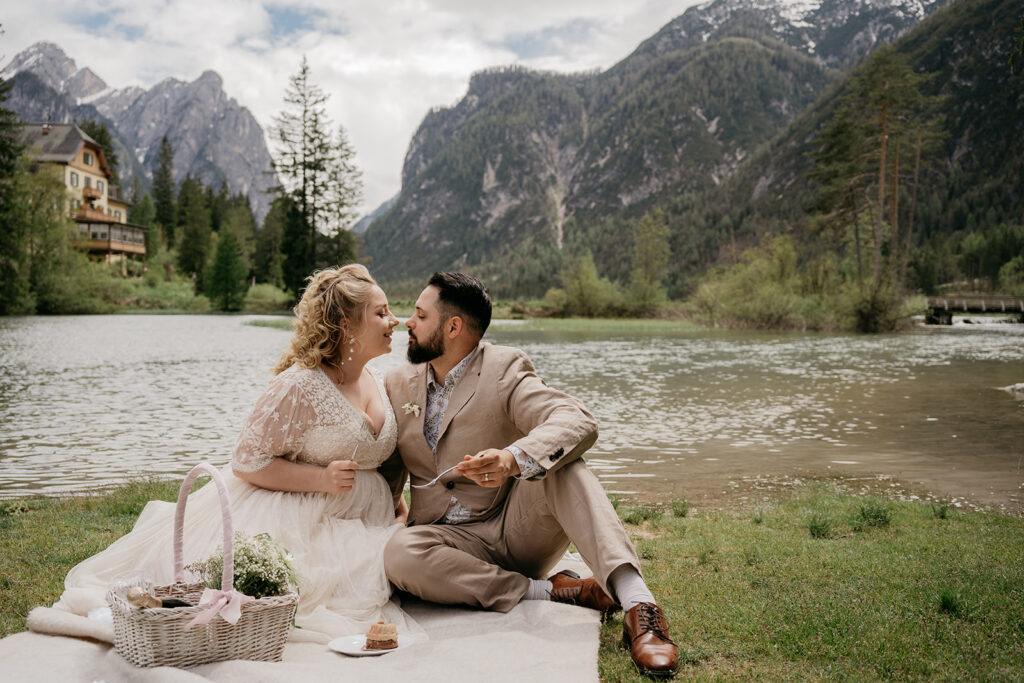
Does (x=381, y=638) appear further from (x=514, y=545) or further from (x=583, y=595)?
(x=583, y=595)

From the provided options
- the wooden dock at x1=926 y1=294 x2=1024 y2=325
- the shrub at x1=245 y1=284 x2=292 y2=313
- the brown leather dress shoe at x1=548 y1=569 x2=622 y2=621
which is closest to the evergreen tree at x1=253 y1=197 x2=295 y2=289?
the shrub at x1=245 y1=284 x2=292 y2=313

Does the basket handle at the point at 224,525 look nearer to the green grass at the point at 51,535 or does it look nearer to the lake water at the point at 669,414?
the green grass at the point at 51,535

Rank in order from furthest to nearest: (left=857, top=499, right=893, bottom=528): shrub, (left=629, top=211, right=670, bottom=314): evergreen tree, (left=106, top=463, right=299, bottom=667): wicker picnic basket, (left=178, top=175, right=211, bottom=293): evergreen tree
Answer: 1. (left=178, top=175, right=211, bottom=293): evergreen tree
2. (left=629, top=211, right=670, bottom=314): evergreen tree
3. (left=857, top=499, right=893, bottom=528): shrub
4. (left=106, top=463, right=299, bottom=667): wicker picnic basket

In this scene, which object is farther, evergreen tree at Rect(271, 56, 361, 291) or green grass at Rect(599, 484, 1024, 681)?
evergreen tree at Rect(271, 56, 361, 291)

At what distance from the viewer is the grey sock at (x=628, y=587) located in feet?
12.4

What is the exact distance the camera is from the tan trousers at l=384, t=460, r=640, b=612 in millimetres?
3918

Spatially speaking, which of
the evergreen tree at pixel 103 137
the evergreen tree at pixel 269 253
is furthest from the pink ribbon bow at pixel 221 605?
the evergreen tree at pixel 103 137

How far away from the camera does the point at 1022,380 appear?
825 inches

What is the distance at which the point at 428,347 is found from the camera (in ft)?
14.7

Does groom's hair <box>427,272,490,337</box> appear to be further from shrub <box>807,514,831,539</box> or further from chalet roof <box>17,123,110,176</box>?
chalet roof <box>17,123,110,176</box>

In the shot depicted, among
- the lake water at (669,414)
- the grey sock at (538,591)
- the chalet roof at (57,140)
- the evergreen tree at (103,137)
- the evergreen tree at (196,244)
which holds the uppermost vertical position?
the evergreen tree at (103,137)

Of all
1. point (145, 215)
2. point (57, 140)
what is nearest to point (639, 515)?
point (57, 140)

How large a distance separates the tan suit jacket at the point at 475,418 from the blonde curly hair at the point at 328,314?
53 centimetres

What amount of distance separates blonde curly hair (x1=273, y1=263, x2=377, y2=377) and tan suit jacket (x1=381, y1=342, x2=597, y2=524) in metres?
0.53
